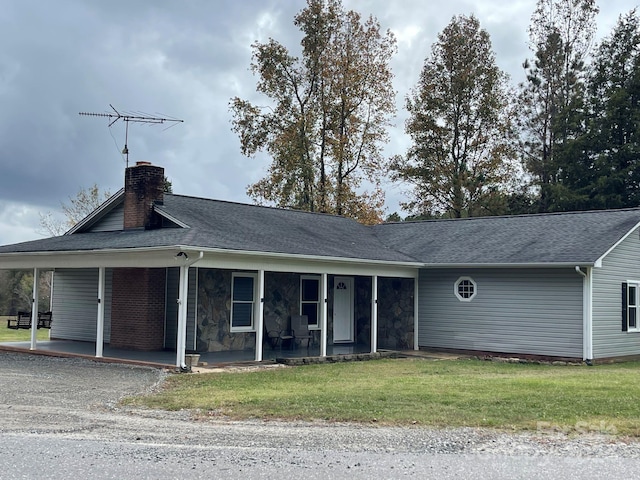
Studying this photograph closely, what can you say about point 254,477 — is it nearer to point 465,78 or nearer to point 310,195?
point 310,195

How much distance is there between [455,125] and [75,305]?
22.7 metres

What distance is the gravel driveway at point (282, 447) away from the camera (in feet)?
21.6

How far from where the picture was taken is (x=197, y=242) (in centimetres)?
1444

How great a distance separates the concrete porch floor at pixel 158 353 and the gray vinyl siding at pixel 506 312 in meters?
2.23

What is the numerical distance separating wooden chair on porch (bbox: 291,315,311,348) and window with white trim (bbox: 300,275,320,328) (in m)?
0.68

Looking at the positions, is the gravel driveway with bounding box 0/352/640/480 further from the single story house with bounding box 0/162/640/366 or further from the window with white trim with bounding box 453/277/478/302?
the window with white trim with bounding box 453/277/478/302

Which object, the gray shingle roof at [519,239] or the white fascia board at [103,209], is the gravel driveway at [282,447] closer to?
the white fascia board at [103,209]

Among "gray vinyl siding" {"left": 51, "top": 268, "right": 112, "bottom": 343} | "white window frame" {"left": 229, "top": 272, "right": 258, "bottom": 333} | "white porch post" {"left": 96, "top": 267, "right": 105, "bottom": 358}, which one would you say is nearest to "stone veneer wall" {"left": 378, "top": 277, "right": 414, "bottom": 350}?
"white window frame" {"left": 229, "top": 272, "right": 258, "bottom": 333}

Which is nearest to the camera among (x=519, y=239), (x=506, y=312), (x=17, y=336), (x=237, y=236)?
(x=237, y=236)

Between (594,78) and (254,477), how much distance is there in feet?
114

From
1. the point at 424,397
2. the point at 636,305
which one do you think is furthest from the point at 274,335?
the point at 636,305

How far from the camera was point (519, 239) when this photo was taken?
63.6 feet

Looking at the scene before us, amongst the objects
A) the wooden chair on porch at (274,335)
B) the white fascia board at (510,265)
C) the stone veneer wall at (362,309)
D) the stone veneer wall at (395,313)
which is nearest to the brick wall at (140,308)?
the wooden chair on porch at (274,335)

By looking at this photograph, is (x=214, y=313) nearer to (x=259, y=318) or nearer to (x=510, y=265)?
(x=259, y=318)
